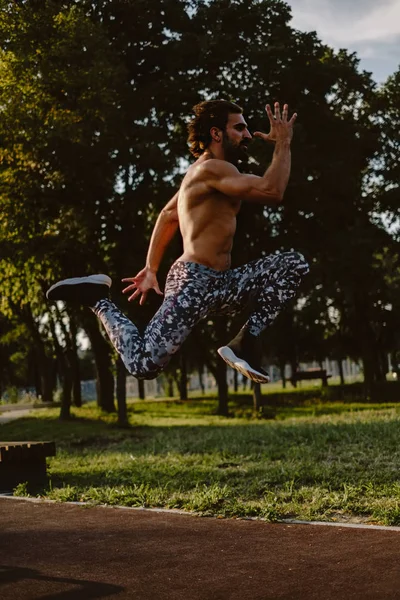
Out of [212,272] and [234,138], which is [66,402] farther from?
[234,138]

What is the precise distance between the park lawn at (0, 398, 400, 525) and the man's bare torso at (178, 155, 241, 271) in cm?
387

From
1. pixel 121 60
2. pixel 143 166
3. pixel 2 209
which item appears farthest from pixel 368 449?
pixel 121 60

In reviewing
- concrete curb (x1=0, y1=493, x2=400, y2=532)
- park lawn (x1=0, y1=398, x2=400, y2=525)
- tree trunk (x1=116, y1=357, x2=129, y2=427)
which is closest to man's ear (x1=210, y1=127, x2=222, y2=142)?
concrete curb (x1=0, y1=493, x2=400, y2=532)

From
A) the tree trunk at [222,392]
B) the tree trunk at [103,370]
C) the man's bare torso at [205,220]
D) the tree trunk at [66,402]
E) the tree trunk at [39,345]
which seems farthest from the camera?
the tree trunk at [39,345]

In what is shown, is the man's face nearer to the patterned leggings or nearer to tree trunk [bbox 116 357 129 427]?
the patterned leggings

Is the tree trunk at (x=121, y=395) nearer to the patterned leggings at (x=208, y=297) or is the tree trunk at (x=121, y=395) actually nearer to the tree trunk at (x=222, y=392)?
the tree trunk at (x=222, y=392)

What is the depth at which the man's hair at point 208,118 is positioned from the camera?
504 cm

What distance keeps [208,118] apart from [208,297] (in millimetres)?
1178

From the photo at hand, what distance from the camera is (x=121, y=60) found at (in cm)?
2467

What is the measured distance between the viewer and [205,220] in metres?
5.04

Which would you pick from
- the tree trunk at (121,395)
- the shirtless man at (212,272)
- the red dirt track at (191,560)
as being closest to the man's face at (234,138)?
the shirtless man at (212,272)

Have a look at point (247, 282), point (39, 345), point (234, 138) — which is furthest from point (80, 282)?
point (39, 345)

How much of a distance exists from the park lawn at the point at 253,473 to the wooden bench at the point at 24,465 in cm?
34

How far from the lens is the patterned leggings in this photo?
506 cm
